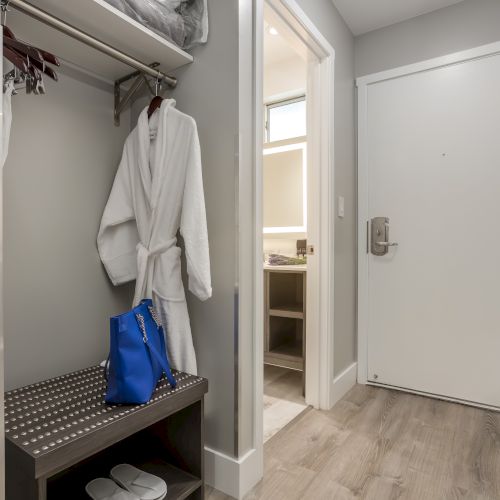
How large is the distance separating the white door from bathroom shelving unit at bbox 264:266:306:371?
498 millimetres

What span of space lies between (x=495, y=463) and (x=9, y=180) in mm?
2267

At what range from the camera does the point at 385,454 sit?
1.70 metres

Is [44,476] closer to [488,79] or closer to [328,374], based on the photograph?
[328,374]

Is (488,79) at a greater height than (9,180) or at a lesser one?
greater

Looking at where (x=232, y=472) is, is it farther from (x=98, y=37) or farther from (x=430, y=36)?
(x=430, y=36)

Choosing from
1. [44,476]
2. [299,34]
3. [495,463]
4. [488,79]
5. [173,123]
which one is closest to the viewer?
[44,476]

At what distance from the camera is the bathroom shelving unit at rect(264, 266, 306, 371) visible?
2404 mm

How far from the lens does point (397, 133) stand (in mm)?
2422

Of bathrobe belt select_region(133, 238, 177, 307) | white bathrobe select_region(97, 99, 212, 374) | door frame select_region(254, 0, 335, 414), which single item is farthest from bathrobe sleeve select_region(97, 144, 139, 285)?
door frame select_region(254, 0, 335, 414)

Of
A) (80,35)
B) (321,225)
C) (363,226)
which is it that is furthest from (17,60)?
(363,226)

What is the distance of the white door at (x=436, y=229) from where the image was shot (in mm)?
2168

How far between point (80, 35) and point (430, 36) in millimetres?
2161

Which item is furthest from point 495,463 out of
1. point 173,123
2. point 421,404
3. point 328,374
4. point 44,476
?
point 173,123

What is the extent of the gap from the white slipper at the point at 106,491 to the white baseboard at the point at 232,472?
362 mm
